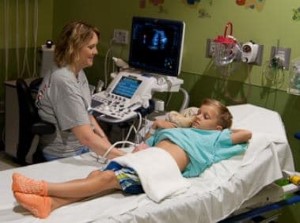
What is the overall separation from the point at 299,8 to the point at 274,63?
0.34 metres

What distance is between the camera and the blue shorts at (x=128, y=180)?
182 cm

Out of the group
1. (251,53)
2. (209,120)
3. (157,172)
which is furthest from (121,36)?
(157,172)

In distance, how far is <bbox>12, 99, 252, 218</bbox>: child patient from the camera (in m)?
1.65

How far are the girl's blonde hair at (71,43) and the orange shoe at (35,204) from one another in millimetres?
874

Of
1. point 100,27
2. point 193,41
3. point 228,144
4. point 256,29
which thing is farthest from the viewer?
point 100,27

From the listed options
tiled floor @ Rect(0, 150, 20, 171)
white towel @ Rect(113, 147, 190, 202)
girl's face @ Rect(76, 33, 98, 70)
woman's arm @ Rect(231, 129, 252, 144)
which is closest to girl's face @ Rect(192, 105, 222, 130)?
woman's arm @ Rect(231, 129, 252, 144)

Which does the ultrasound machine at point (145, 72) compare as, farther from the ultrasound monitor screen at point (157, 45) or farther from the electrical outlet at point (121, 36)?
the electrical outlet at point (121, 36)

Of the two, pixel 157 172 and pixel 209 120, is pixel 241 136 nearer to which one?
pixel 209 120

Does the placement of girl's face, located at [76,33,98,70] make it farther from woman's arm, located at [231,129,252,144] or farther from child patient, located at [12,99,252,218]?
woman's arm, located at [231,129,252,144]

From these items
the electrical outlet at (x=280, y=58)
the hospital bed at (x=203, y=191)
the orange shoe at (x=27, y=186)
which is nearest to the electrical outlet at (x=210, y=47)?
the electrical outlet at (x=280, y=58)

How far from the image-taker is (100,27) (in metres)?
3.78

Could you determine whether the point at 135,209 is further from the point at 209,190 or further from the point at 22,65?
the point at 22,65

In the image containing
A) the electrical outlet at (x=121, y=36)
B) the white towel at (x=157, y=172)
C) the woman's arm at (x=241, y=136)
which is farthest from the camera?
the electrical outlet at (x=121, y=36)

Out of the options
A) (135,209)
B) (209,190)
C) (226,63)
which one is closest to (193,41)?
(226,63)
